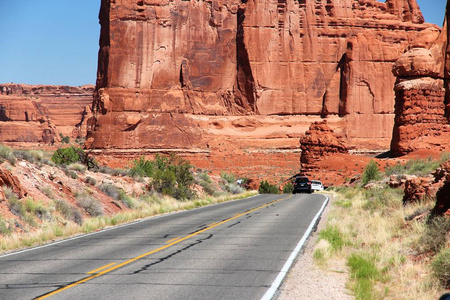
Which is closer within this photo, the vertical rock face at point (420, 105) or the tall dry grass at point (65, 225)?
the tall dry grass at point (65, 225)

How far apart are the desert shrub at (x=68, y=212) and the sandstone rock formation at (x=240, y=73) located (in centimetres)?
6241

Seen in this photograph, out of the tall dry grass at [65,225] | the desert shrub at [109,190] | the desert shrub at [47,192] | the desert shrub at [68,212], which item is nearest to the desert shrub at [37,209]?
the tall dry grass at [65,225]

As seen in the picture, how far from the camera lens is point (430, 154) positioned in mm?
48344

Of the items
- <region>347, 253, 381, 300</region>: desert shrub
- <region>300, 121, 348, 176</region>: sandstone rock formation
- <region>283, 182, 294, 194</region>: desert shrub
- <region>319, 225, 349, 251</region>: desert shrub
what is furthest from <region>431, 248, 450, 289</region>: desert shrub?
<region>300, 121, 348, 176</region>: sandstone rock formation

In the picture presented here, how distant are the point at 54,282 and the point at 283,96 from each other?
85668 mm

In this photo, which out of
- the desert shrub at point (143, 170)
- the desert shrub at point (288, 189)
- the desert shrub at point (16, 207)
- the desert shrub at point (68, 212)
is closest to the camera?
the desert shrub at point (16, 207)

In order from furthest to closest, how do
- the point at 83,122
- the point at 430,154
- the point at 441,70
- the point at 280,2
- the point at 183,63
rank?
the point at 83,122
the point at 280,2
the point at 183,63
the point at 441,70
the point at 430,154

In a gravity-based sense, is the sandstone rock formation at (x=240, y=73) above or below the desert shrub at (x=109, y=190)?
above

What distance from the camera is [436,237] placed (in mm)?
9945

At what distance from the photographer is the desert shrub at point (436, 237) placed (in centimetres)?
977

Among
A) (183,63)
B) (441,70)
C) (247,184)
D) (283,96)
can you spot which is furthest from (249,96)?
(441,70)

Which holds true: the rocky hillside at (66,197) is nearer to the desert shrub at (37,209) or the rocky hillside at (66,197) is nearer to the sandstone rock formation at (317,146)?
the desert shrub at (37,209)

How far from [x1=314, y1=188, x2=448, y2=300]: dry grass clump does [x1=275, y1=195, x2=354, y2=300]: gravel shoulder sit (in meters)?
0.17

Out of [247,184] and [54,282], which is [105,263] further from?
[247,184]
